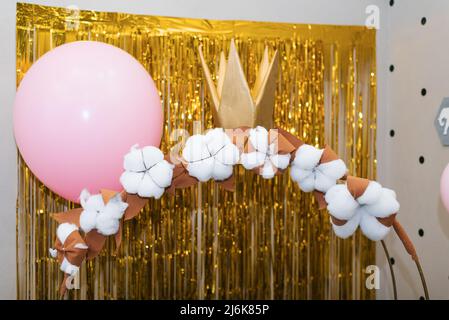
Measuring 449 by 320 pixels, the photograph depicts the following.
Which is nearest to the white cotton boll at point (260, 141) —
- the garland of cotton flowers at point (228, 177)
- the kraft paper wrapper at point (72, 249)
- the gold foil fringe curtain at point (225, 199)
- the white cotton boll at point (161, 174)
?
Answer: the garland of cotton flowers at point (228, 177)

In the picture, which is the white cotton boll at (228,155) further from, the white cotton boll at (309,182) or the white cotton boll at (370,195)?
the white cotton boll at (370,195)

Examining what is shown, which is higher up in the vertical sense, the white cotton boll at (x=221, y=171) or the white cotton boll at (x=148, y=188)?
the white cotton boll at (x=221, y=171)

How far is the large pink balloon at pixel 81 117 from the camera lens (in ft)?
5.38

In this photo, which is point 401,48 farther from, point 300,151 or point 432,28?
point 300,151

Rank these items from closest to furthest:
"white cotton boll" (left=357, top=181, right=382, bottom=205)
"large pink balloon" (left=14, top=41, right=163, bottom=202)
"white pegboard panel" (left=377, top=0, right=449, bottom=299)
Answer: "white cotton boll" (left=357, top=181, right=382, bottom=205), "large pink balloon" (left=14, top=41, right=163, bottom=202), "white pegboard panel" (left=377, top=0, right=449, bottom=299)

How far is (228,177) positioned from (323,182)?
247 millimetres

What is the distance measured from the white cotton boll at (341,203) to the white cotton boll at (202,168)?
1.02 ft

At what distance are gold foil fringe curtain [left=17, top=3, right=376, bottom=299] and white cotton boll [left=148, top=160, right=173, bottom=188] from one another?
935 millimetres

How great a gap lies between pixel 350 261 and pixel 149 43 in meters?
1.29

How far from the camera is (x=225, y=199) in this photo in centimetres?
246

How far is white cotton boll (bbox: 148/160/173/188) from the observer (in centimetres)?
146

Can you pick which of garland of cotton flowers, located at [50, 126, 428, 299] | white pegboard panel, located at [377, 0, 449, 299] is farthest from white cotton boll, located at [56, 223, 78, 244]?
white pegboard panel, located at [377, 0, 449, 299]

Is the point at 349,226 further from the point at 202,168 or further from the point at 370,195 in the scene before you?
the point at 202,168

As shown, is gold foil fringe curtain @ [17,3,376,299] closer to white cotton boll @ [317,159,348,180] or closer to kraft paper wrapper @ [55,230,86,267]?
kraft paper wrapper @ [55,230,86,267]
